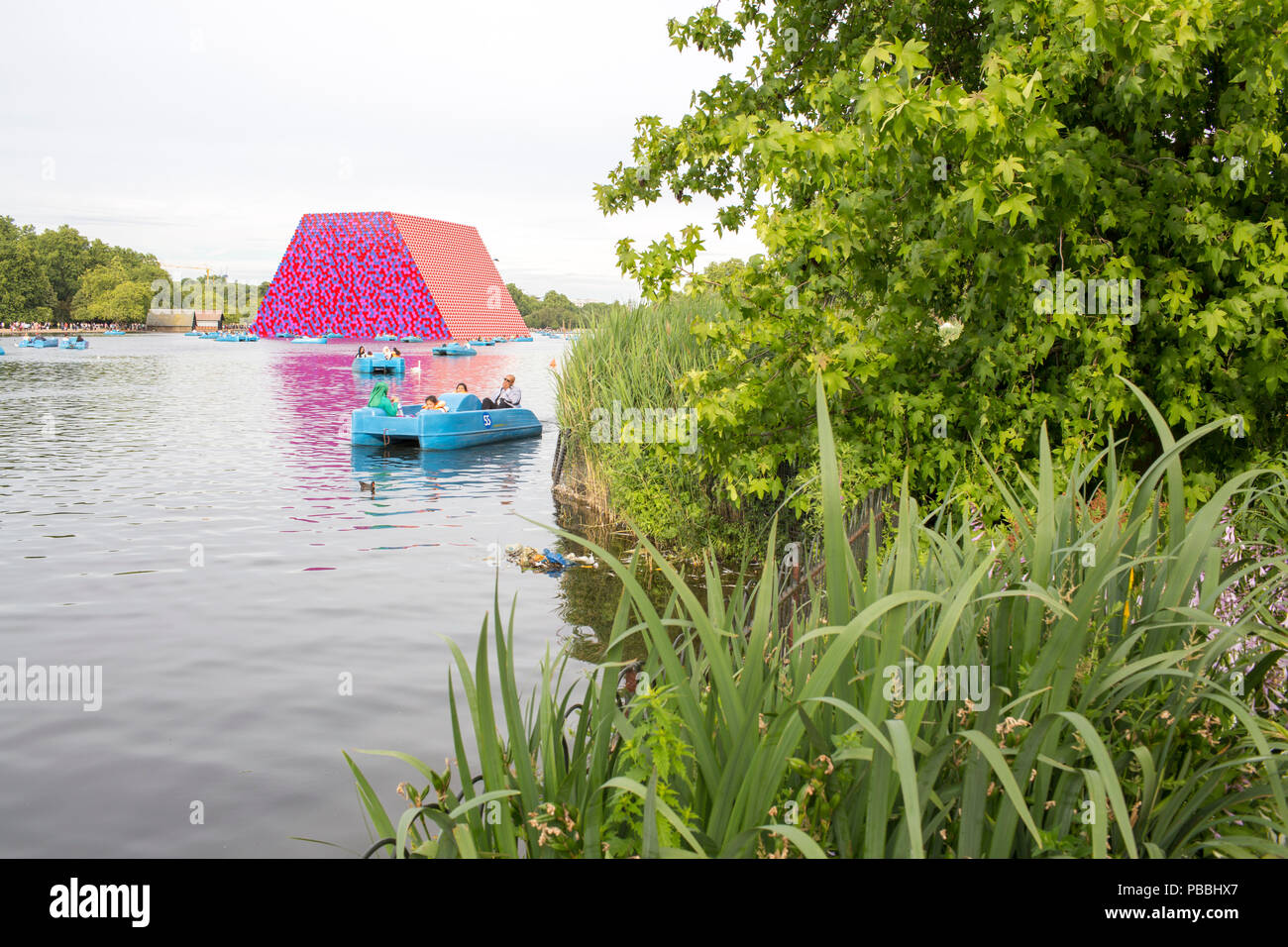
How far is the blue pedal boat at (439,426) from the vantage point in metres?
23.2

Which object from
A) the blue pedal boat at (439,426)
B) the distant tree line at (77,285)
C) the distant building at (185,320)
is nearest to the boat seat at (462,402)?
the blue pedal boat at (439,426)

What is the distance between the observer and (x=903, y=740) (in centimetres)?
172

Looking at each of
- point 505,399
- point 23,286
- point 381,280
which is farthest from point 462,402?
point 23,286

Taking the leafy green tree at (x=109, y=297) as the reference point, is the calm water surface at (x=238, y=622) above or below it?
below

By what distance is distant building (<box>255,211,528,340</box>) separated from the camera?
123188 millimetres

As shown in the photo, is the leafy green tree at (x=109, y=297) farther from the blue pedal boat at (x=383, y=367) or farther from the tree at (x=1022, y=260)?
the tree at (x=1022, y=260)

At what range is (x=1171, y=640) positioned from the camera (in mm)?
2816

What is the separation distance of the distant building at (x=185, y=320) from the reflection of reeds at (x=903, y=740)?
171588 mm

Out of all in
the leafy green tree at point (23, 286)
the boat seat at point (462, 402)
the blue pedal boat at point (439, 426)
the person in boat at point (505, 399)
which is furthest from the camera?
the leafy green tree at point (23, 286)

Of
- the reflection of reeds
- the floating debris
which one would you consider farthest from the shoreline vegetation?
the floating debris

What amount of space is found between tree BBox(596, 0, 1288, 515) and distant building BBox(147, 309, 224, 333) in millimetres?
167892

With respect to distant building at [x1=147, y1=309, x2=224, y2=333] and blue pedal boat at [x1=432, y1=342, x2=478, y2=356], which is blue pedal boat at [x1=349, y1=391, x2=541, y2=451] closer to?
blue pedal boat at [x1=432, y1=342, x2=478, y2=356]

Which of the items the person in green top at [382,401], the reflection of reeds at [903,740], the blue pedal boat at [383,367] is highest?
the blue pedal boat at [383,367]
